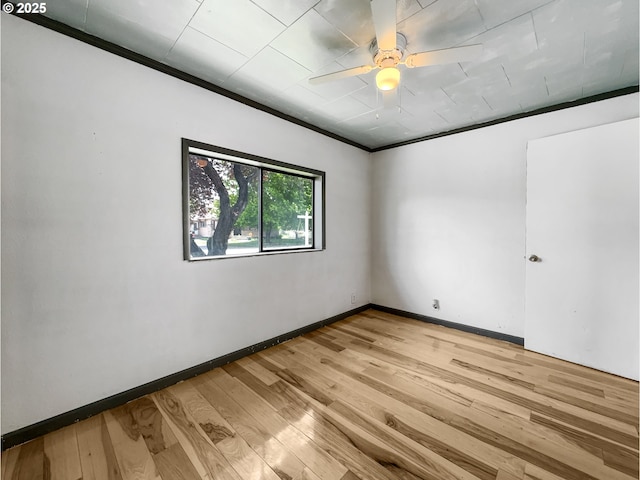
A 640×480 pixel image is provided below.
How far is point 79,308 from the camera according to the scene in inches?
64.6

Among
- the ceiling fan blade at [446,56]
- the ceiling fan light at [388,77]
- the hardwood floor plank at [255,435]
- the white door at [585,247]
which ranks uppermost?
the ceiling fan blade at [446,56]

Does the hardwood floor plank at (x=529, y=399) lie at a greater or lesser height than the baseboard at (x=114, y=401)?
lesser

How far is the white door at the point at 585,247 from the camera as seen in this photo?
212 centimetres

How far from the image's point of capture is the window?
2275 millimetres

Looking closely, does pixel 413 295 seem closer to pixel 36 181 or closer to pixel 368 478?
pixel 368 478

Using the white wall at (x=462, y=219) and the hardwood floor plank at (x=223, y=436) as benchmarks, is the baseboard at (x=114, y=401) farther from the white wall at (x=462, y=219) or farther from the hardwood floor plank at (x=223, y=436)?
the white wall at (x=462, y=219)

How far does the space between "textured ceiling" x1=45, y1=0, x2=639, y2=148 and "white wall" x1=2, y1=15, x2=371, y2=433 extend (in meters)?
0.31

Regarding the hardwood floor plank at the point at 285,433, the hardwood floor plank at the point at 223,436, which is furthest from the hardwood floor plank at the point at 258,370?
the hardwood floor plank at the point at 223,436

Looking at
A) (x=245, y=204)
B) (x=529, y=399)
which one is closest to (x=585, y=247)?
(x=529, y=399)

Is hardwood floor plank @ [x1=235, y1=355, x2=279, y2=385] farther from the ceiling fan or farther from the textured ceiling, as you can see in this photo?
the textured ceiling

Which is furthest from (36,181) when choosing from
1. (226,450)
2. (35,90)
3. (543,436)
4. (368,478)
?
(543,436)

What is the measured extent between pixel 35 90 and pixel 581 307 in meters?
4.51

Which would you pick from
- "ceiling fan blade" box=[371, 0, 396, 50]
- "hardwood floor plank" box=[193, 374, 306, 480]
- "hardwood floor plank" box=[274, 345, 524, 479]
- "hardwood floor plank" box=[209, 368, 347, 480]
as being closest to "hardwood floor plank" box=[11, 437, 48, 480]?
"hardwood floor plank" box=[193, 374, 306, 480]

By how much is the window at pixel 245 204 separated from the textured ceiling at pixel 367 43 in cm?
69
